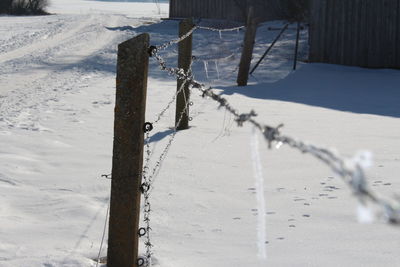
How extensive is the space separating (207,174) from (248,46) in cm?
721

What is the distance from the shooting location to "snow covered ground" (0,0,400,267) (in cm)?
413

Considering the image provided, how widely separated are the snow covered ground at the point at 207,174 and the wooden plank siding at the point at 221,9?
13691 millimetres

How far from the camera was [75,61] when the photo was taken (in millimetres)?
16766

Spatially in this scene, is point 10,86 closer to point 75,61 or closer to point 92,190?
point 75,61

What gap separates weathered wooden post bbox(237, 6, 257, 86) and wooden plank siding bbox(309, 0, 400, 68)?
318 centimetres

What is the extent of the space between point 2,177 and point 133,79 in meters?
2.61

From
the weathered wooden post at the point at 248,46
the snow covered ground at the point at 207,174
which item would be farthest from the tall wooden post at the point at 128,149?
the weathered wooden post at the point at 248,46

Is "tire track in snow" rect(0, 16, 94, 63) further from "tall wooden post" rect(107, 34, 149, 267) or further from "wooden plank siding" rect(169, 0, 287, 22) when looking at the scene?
"tall wooden post" rect(107, 34, 149, 267)

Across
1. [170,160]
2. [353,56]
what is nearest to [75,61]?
[353,56]

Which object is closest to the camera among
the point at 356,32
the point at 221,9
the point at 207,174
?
the point at 207,174

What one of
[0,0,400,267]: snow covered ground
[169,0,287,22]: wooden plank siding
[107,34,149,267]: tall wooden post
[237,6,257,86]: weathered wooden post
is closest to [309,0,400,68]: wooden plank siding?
[0,0,400,267]: snow covered ground

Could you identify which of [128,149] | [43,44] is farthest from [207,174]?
[43,44]

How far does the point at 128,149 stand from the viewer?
3615mm

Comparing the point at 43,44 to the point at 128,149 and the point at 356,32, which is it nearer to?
the point at 356,32
